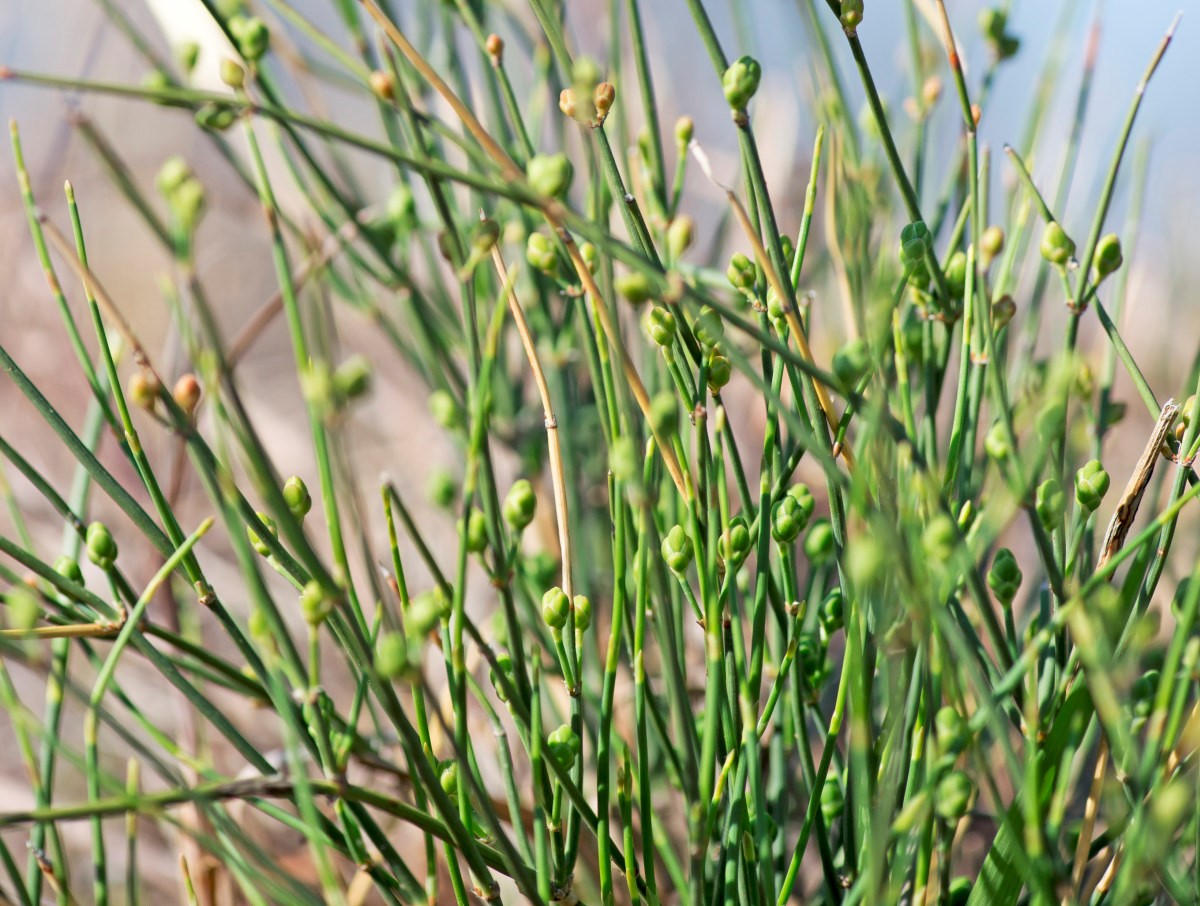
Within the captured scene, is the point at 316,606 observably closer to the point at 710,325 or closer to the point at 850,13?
the point at 710,325

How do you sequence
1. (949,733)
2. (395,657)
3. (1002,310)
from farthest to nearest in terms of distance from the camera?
(1002,310), (949,733), (395,657)

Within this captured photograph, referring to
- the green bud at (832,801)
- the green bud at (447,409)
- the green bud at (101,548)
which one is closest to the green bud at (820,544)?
the green bud at (832,801)

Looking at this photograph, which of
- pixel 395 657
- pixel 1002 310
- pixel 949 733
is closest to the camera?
pixel 395 657

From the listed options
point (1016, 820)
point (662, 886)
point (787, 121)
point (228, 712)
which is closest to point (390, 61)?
point (1016, 820)

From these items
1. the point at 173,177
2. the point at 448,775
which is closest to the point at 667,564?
the point at 448,775

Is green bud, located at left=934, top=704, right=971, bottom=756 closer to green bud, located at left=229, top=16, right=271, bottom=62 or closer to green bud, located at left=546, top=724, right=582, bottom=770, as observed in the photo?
green bud, located at left=546, top=724, right=582, bottom=770

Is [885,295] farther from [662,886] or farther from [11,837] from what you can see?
[11,837]

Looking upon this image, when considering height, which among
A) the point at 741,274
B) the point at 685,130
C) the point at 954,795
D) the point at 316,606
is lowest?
the point at 954,795

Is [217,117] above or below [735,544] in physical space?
above

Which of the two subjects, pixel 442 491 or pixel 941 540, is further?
pixel 442 491
